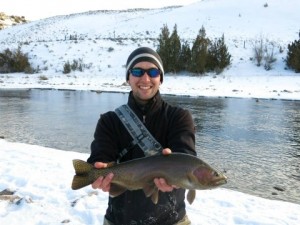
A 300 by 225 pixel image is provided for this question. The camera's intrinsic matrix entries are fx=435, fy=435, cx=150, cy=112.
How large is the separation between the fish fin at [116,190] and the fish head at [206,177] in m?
0.47

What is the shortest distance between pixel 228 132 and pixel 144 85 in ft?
35.2

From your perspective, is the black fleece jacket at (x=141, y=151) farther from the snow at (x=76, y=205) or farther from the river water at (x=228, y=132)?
the river water at (x=228, y=132)

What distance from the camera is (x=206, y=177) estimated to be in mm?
2508

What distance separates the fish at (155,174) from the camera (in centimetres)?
252

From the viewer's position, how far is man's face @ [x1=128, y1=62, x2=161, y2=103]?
285 cm

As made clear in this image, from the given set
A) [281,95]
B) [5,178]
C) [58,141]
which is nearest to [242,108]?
[281,95]

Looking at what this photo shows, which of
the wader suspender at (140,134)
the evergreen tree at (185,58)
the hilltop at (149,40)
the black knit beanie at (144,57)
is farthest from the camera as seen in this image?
the evergreen tree at (185,58)

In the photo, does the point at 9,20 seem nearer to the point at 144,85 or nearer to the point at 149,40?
the point at 149,40

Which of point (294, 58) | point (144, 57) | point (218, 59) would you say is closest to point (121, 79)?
point (218, 59)

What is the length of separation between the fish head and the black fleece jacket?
0.25 m

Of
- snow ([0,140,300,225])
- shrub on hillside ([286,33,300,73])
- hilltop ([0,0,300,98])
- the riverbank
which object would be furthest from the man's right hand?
shrub on hillside ([286,33,300,73])

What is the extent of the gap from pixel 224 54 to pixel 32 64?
19723 mm

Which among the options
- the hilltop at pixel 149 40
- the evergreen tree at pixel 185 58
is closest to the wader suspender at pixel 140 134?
the hilltop at pixel 149 40

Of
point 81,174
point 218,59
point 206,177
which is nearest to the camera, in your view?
point 206,177
